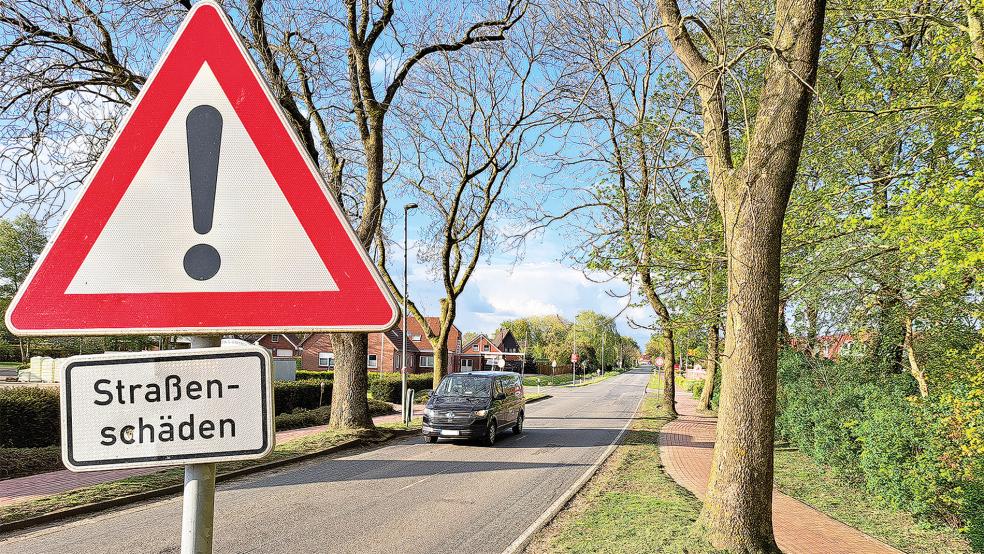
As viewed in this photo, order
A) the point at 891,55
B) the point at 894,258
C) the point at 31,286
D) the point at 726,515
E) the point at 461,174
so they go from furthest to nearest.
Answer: the point at 461,174 < the point at 891,55 < the point at 894,258 < the point at 726,515 < the point at 31,286

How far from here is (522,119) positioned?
20078 mm

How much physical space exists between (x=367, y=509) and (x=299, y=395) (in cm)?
1694

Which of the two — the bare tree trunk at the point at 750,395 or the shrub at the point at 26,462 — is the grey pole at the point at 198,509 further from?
the shrub at the point at 26,462

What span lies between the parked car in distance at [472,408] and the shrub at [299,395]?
829 centimetres

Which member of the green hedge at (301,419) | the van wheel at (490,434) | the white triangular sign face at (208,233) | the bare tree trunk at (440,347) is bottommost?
the green hedge at (301,419)

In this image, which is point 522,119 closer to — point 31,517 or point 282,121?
point 31,517

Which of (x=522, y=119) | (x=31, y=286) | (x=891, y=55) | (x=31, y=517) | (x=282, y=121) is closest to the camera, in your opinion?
(x=31, y=286)

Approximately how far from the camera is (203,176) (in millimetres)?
1576

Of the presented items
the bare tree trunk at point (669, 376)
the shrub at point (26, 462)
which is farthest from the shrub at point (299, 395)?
the bare tree trunk at point (669, 376)

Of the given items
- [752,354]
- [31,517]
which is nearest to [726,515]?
[752,354]

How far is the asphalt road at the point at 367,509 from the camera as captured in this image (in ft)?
24.6

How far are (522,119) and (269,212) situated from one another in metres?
19.2

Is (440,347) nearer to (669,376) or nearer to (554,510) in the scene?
(669,376)

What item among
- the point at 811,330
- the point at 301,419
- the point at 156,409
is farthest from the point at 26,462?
the point at 811,330
